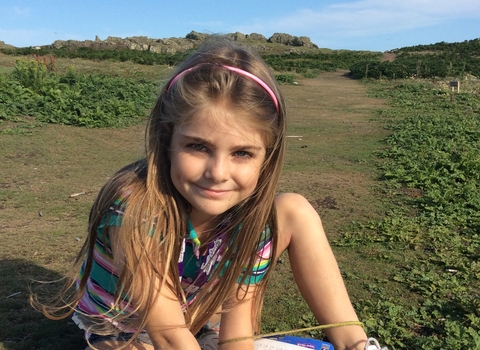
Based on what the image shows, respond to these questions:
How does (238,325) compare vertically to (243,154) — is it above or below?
below

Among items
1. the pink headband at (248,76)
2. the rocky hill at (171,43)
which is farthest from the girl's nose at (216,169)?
the rocky hill at (171,43)

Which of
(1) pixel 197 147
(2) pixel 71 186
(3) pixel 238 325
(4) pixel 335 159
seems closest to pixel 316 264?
(3) pixel 238 325

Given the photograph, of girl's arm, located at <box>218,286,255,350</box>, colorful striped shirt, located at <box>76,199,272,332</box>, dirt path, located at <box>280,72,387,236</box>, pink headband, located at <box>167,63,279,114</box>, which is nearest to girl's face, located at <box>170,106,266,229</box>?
pink headband, located at <box>167,63,279,114</box>

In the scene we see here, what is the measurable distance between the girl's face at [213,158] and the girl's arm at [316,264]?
311 millimetres

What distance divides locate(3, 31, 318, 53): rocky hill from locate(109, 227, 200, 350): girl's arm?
1581 cm

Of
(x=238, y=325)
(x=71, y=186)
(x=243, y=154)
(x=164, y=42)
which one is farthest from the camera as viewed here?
(x=164, y=42)

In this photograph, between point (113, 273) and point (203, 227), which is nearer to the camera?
point (113, 273)

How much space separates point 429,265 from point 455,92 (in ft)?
41.6

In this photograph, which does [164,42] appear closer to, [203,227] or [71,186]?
[71,186]

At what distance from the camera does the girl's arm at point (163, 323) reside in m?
1.70

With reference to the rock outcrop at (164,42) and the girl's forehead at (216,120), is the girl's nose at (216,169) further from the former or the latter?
the rock outcrop at (164,42)

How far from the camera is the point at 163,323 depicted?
5.64 ft

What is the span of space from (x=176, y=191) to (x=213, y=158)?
214mm

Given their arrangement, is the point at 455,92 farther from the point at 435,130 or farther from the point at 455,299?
the point at 455,299
